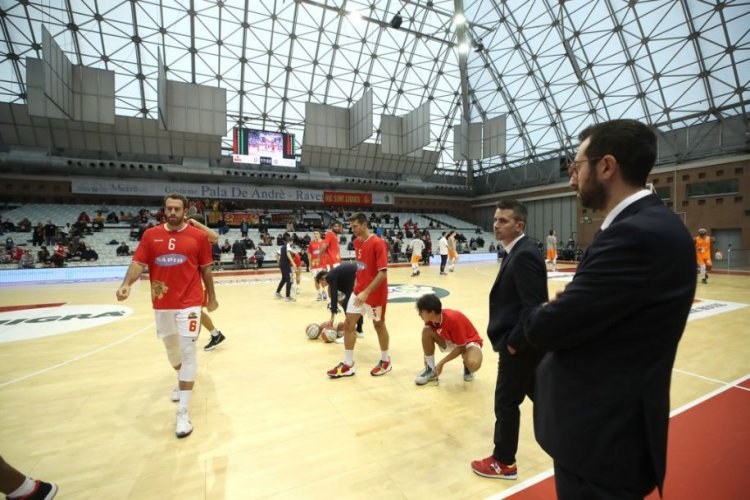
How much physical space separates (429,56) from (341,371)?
3419 cm

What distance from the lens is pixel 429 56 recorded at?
32281mm

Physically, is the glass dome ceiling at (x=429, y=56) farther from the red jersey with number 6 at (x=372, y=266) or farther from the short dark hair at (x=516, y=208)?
the short dark hair at (x=516, y=208)

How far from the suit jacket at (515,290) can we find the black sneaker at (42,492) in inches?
126

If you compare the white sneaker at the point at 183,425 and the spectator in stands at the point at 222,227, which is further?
the spectator in stands at the point at 222,227

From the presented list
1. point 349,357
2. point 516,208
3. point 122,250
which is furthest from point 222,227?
point 516,208

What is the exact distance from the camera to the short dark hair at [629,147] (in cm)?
129

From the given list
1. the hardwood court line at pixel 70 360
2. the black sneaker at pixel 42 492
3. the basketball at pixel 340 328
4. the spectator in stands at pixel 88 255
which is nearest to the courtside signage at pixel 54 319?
the hardwood court line at pixel 70 360

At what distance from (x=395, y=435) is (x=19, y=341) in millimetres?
7102

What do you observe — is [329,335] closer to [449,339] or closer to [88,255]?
[449,339]

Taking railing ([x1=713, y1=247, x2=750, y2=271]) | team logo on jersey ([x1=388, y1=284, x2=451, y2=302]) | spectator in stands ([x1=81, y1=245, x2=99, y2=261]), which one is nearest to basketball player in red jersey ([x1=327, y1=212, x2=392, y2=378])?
team logo on jersey ([x1=388, y1=284, x2=451, y2=302])

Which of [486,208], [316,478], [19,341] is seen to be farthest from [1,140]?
[486,208]

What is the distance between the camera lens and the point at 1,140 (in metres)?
25.1

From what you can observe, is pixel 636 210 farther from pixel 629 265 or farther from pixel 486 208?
pixel 486 208

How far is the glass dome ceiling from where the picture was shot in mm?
21312
